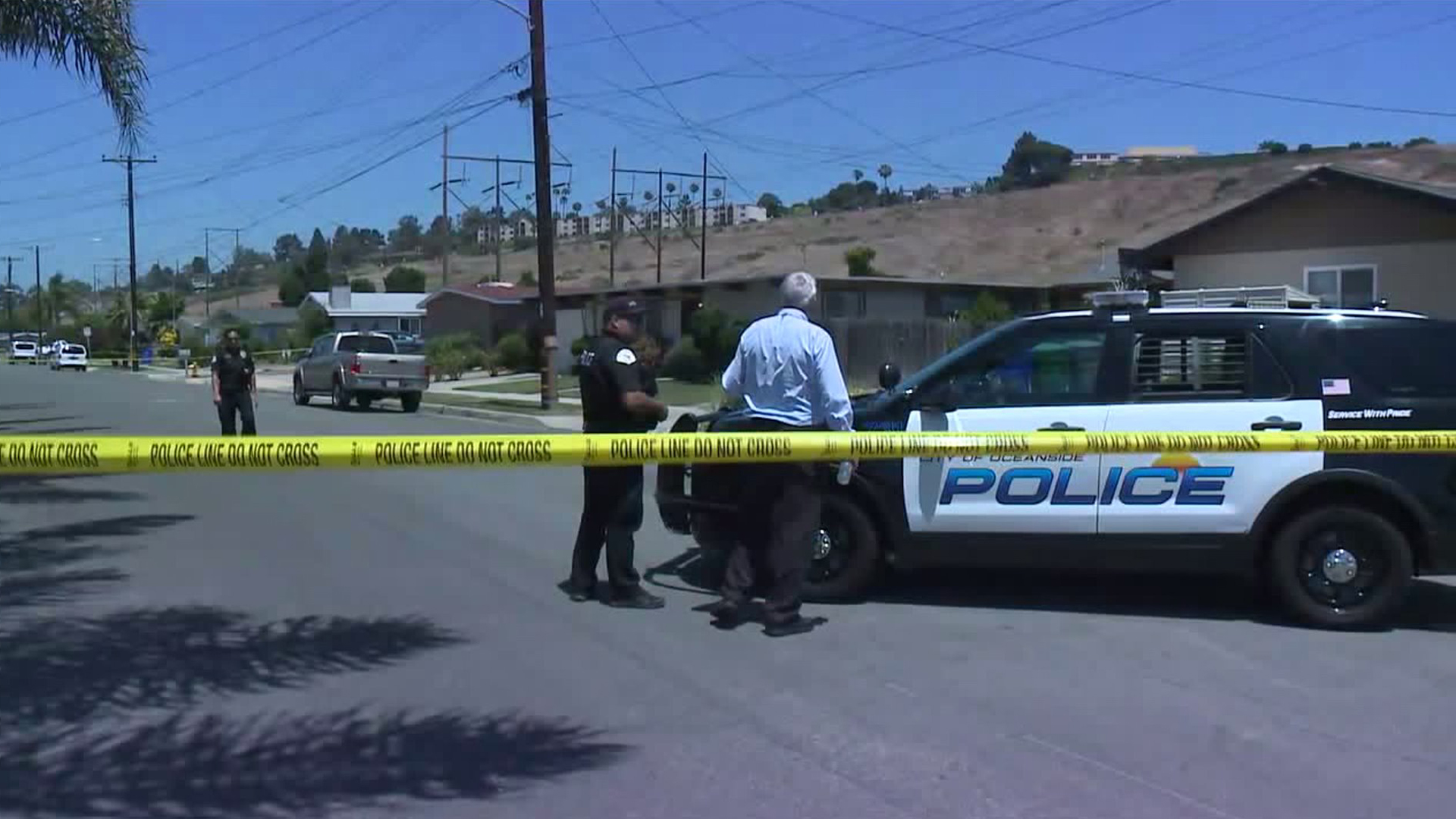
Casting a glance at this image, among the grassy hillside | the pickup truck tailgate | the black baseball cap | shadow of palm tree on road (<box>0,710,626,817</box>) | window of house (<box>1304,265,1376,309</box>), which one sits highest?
the grassy hillside

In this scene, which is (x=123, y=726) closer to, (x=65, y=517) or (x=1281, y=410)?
(x=1281, y=410)

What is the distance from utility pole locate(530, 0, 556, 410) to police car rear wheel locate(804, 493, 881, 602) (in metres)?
20.9

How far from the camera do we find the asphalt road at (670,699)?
5.28 metres

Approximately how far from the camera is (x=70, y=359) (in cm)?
7150

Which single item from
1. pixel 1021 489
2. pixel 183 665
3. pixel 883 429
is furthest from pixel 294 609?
pixel 1021 489

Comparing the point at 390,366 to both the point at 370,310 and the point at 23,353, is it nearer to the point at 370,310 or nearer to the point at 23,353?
the point at 370,310

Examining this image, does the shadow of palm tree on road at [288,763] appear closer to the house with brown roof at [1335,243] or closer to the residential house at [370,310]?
the house with brown roof at [1335,243]

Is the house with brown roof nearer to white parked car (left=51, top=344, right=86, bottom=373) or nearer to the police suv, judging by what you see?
the police suv

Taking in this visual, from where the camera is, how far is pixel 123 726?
20.0 feet

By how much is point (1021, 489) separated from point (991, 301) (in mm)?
32305

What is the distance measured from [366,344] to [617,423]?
24346 millimetres

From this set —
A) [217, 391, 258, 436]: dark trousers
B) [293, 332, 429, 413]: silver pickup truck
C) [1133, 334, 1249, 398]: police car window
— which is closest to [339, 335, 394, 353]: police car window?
[293, 332, 429, 413]: silver pickup truck

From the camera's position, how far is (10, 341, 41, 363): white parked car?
90.8m

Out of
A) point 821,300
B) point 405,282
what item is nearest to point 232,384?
point 821,300
